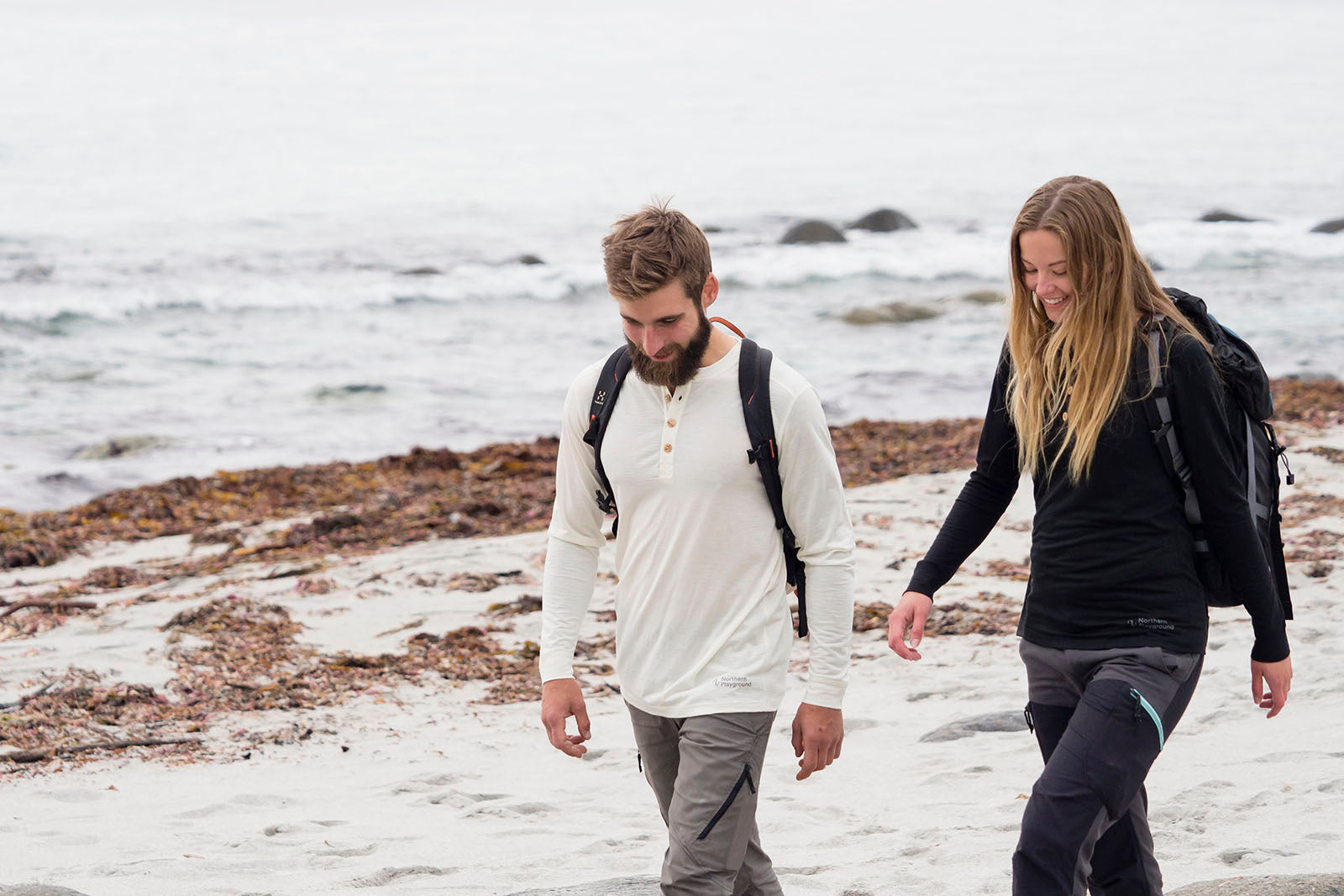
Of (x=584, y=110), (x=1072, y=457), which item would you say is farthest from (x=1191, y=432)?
(x=584, y=110)

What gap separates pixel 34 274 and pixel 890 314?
18162 mm

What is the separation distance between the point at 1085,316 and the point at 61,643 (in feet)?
18.8

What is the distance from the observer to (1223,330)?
2.65 m

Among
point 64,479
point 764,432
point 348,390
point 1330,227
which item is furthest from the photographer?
point 1330,227

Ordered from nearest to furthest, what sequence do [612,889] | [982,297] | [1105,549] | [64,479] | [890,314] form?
[1105,549] < [612,889] < [64,479] < [890,314] < [982,297]

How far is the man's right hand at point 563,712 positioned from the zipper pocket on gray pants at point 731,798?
1.17ft

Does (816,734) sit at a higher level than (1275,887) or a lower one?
higher

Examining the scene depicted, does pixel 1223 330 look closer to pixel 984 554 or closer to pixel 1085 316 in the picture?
Result: pixel 1085 316

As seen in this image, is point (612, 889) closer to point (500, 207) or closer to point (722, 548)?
point (722, 548)

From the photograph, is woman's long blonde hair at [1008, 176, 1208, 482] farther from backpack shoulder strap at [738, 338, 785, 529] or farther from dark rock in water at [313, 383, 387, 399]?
dark rock in water at [313, 383, 387, 399]

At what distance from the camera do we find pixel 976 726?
5.18m

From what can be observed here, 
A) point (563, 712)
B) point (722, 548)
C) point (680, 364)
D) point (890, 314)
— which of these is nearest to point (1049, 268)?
point (680, 364)

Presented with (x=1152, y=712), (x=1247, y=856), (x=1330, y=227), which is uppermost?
(x=1152, y=712)

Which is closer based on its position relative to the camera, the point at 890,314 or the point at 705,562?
the point at 705,562
